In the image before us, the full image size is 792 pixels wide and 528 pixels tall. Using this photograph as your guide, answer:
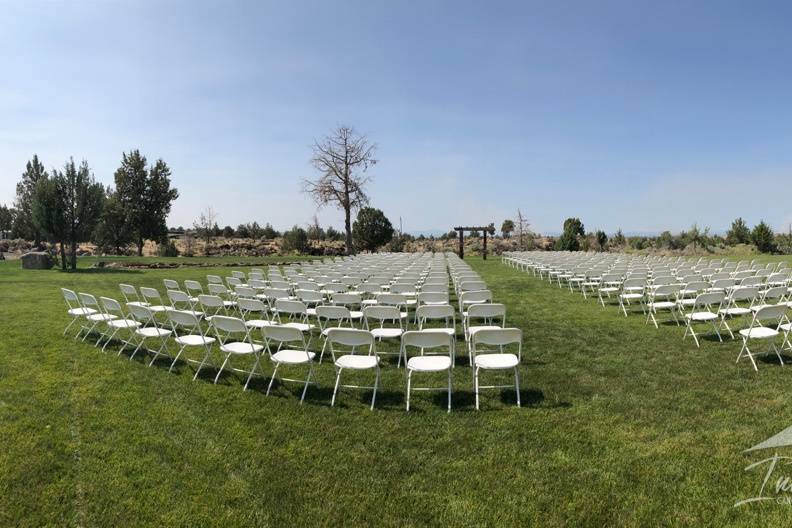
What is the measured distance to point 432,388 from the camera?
4973mm

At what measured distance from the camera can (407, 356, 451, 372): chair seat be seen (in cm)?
464

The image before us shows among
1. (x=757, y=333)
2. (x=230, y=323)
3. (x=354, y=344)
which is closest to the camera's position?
(x=354, y=344)


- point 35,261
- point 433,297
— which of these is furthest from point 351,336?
point 35,261

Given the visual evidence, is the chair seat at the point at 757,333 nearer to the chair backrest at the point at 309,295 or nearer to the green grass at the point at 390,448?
the green grass at the point at 390,448

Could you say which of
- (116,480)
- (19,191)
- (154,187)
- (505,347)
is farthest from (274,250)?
(116,480)

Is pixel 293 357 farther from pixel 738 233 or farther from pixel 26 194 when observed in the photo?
pixel 26 194

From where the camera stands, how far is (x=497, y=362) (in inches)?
189

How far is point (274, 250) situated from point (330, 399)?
4055 centimetres

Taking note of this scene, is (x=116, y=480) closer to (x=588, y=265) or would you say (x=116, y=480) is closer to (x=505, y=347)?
(x=505, y=347)

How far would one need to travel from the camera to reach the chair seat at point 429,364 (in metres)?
4.64

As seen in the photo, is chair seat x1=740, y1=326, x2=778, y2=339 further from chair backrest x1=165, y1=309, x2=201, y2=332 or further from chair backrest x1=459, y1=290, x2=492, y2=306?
chair backrest x1=165, y1=309, x2=201, y2=332

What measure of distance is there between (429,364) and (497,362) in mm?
719

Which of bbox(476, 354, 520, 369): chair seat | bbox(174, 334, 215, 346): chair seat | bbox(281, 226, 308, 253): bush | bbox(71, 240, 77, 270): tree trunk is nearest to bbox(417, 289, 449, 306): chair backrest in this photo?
bbox(476, 354, 520, 369): chair seat

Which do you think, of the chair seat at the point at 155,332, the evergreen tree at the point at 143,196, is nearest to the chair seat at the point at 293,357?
the chair seat at the point at 155,332
